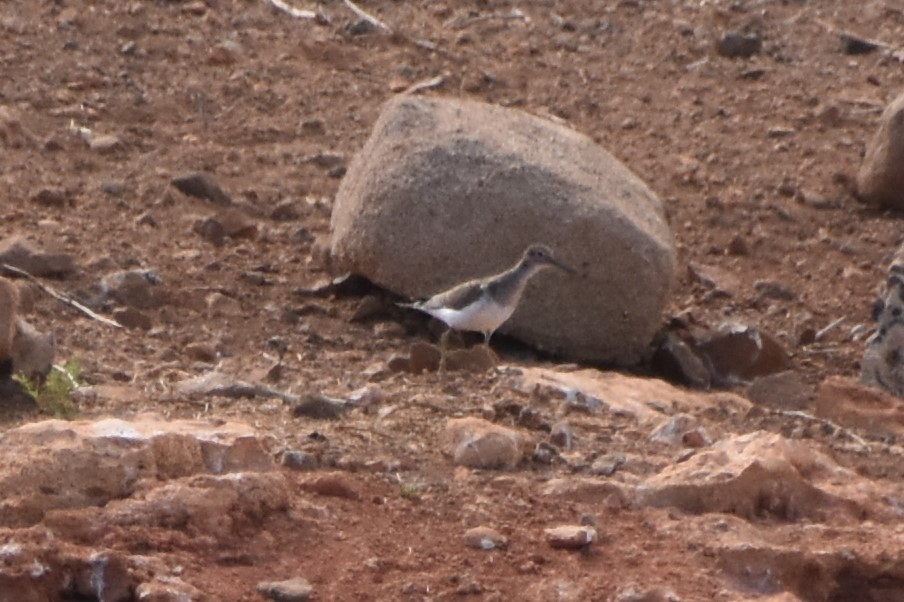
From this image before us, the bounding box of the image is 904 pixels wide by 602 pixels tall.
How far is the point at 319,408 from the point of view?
5637mm

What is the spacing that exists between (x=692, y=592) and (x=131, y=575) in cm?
133

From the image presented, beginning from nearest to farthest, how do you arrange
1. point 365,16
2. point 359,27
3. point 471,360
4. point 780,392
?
point 471,360, point 780,392, point 359,27, point 365,16

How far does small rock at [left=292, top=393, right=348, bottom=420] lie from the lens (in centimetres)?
561

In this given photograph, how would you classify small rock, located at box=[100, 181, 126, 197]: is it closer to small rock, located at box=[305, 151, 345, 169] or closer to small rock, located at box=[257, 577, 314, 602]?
small rock, located at box=[305, 151, 345, 169]

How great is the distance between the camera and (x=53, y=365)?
19.6ft

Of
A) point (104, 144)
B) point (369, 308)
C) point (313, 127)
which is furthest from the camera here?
point (313, 127)

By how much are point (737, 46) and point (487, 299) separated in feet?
16.7

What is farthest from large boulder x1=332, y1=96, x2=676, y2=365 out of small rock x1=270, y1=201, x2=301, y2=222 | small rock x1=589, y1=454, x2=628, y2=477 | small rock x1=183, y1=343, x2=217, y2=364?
small rock x1=589, y1=454, x2=628, y2=477

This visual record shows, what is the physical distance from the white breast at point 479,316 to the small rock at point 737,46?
496 cm

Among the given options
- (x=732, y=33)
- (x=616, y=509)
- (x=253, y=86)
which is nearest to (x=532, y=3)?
(x=732, y=33)

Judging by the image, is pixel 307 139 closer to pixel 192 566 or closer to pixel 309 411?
pixel 309 411

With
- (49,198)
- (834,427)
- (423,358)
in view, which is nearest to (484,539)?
(834,427)

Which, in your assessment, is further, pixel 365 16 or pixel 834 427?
pixel 365 16

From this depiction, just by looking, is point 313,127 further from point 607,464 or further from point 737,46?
point 607,464
